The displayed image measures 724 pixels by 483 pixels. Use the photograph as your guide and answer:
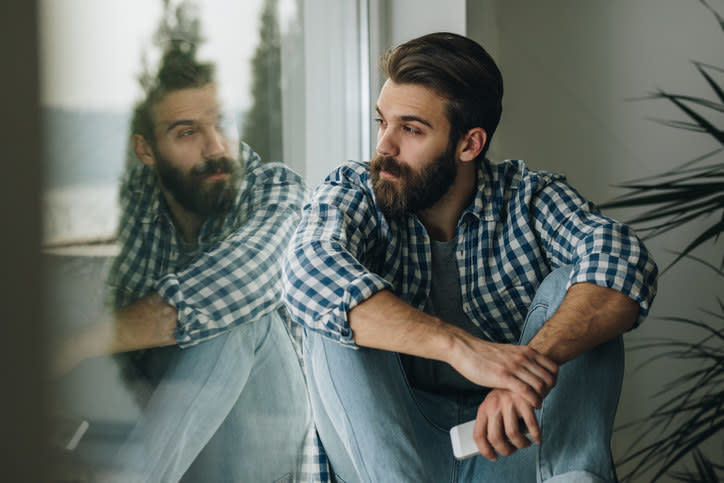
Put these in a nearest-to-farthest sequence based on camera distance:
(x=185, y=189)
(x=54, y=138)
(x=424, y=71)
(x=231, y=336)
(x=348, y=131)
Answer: (x=54, y=138) < (x=185, y=189) < (x=231, y=336) < (x=424, y=71) < (x=348, y=131)

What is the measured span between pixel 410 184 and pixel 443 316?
322 millimetres

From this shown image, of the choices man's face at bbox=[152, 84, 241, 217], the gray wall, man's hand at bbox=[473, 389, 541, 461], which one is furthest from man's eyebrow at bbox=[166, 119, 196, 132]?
the gray wall

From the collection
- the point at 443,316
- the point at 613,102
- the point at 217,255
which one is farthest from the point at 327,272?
the point at 613,102

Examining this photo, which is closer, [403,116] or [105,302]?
[105,302]

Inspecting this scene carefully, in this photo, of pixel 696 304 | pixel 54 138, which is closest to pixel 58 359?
pixel 54 138

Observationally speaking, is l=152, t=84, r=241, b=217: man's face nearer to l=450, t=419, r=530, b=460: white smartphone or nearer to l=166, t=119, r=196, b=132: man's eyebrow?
l=166, t=119, r=196, b=132: man's eyebrow

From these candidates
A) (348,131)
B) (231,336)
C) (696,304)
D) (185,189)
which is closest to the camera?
(185,189)

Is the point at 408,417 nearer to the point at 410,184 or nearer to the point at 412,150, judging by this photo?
the point at 410,184

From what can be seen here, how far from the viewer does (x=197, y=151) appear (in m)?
1.10

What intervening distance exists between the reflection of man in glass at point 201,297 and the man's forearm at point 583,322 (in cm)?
55

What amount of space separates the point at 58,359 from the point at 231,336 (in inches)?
17.3

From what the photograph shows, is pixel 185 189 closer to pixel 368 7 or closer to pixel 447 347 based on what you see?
pixel 447 347

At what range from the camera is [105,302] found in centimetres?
88

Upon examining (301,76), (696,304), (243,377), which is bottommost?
(696,304)
